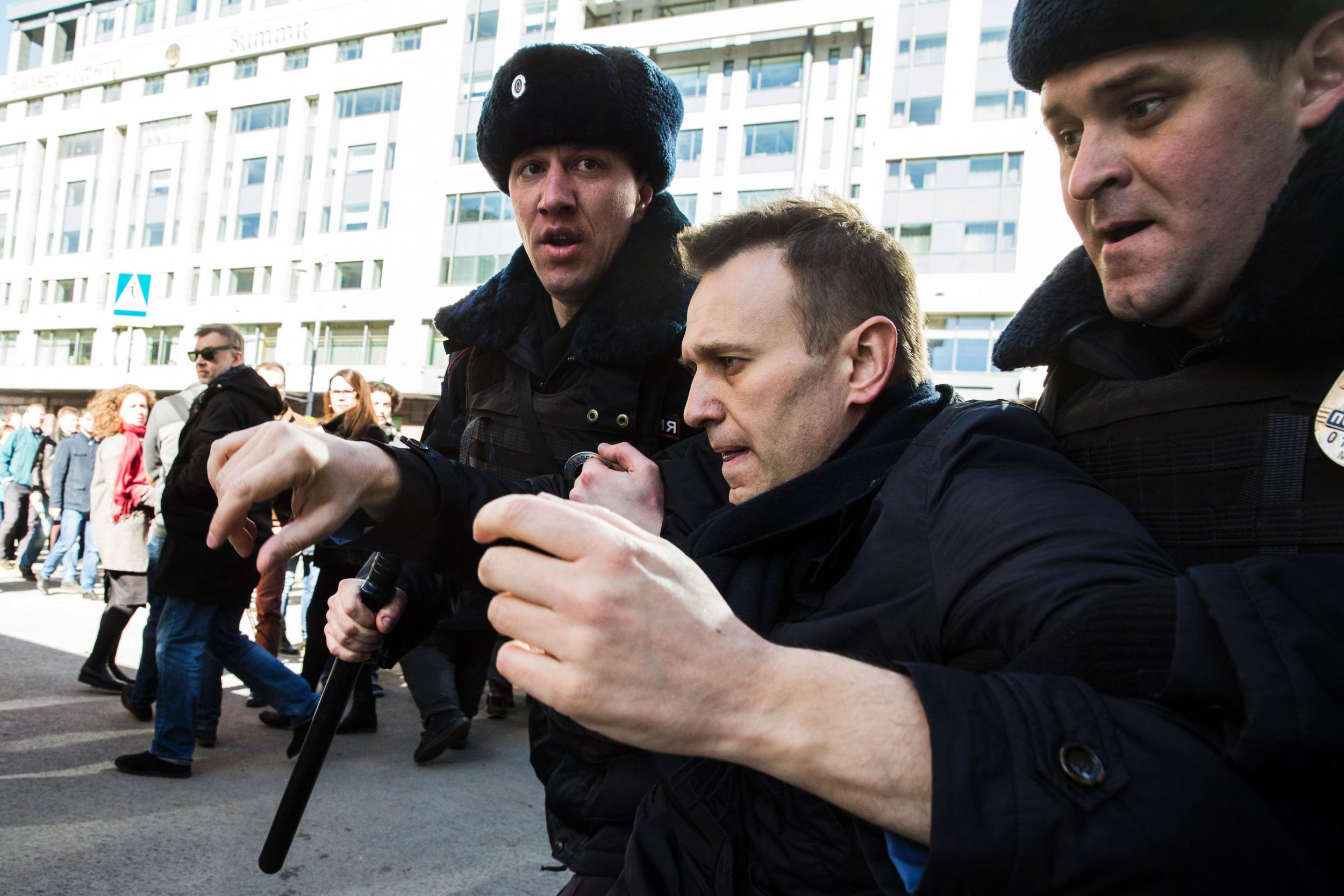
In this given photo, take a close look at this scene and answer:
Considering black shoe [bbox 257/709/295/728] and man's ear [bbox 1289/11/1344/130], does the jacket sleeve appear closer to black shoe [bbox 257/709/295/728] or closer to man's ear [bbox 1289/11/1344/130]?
black shoe [bbox 257/709/295/728]

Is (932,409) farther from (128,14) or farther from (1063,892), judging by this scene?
(128,14)

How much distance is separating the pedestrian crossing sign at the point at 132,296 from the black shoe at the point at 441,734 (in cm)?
898

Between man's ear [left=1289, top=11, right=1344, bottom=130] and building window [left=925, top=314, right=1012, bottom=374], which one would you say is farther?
building window [left=925, top=314, right=1012, bottom=374]

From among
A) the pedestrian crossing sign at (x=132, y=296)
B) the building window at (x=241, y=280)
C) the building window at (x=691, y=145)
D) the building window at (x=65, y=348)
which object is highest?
the building window at (x=691, y=145)

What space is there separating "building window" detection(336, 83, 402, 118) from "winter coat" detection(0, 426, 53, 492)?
86.1 ft

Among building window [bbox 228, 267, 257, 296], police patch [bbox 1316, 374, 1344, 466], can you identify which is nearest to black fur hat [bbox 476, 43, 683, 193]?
police patch [bbox 1316, 374, 1344, 466]

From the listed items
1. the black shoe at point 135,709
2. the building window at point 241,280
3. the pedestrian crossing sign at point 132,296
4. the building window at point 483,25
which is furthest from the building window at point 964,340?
the building window at point 241,280

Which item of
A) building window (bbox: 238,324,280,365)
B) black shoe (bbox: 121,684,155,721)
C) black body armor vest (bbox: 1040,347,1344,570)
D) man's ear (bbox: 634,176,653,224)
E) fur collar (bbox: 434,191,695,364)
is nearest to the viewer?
black body armor vest (bbox: 1040,347,1344,570)

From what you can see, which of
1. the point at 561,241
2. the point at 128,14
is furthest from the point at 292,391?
the point at 561,241

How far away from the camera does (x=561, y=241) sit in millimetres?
2639

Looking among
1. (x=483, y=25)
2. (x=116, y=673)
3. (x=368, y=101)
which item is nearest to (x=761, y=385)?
(x=116, y=673)

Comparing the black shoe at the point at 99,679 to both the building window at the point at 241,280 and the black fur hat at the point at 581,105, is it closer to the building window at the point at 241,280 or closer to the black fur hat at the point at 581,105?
the black fur hat at the point at 581,105

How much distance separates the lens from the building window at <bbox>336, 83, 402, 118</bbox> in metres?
35.9

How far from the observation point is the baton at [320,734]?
206 cm
